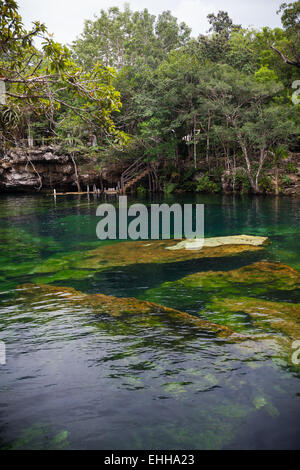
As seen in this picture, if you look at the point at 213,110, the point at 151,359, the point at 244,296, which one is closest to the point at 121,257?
the point at 244,296

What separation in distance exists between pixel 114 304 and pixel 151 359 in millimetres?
2117

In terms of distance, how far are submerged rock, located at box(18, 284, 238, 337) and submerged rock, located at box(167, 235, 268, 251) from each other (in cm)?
447

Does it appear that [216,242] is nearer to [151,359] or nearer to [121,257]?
[121,257]

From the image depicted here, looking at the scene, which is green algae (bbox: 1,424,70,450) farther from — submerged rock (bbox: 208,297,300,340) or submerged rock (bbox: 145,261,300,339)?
submerged rock (bbox: 208,297,300,340)

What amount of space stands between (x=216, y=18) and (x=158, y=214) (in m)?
40.8

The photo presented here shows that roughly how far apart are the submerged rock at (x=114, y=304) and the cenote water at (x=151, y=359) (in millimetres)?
40

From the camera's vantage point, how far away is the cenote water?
10.4 feet

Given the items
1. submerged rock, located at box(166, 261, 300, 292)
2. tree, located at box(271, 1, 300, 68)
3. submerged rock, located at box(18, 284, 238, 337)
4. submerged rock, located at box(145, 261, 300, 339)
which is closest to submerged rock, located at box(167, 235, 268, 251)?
submerged rock, located at box(145, 261, 300, 339)

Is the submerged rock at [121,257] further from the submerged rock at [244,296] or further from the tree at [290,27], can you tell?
the tree at [290,27]

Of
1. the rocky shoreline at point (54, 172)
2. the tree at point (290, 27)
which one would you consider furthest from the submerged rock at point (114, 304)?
the rocky shoreline at point (54, 172)

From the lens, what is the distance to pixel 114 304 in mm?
6340

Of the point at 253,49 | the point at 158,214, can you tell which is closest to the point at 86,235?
the point at 158,214

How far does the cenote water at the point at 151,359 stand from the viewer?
318cm

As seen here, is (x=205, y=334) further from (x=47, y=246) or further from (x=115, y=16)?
(x=115, y=16)
